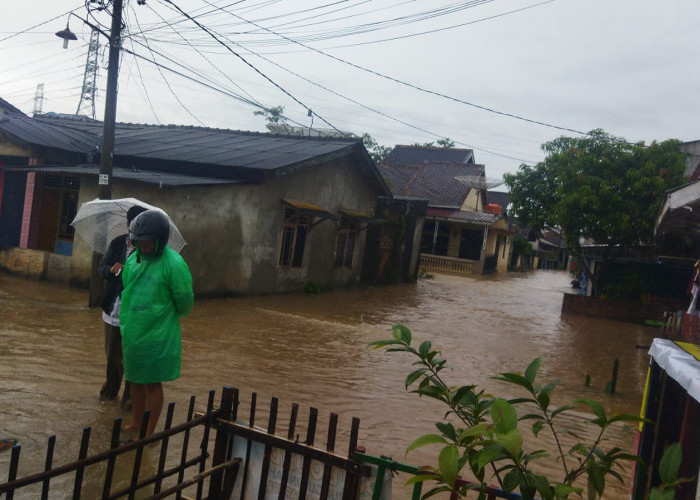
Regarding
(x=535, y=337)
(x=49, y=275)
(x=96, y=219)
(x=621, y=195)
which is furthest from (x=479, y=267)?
(x=96, y=219)

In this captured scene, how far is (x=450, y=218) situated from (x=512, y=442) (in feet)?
106

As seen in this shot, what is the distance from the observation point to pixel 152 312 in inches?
173

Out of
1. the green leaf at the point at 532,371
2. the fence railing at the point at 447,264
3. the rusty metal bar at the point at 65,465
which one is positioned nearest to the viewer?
the green leaf at the point at 532,371

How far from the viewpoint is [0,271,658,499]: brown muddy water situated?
5602mm

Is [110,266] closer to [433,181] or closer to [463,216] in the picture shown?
[463,216]

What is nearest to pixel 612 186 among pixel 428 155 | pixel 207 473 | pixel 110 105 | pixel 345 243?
pixel 345 243

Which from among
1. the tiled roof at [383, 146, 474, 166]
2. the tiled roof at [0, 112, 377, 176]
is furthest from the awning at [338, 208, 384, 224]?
the tiled roof at [383, 146, 474, 166]

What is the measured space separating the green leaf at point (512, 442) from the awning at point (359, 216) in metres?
16.6

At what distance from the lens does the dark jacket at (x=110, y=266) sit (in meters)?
5.26

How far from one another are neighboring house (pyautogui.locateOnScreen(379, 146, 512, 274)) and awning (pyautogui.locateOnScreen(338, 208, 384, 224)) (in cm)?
1384

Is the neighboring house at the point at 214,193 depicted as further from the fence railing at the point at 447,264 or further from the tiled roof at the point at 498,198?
the tiled roof at the point at 498,198

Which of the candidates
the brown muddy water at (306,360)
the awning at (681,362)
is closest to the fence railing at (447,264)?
the brown muddy water at (306,360)

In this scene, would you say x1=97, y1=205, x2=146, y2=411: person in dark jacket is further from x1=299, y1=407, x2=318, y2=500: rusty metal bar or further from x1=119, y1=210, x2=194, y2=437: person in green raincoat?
x1=299, y1=407, x2=318, y2=500: rusty metal bar

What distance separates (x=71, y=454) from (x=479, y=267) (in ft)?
105
